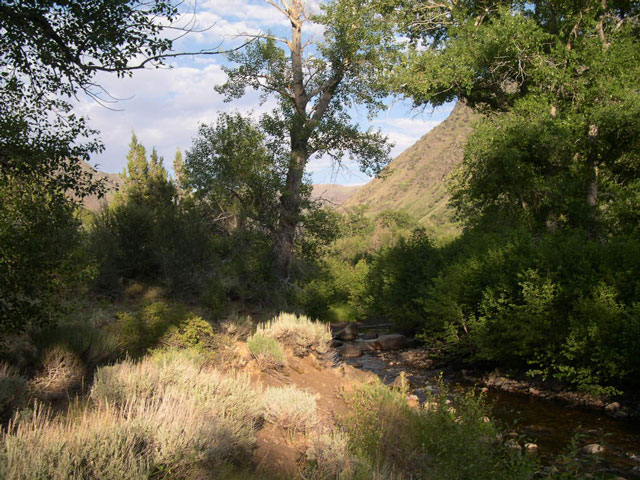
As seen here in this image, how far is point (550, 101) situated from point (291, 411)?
A: 15.1 meters

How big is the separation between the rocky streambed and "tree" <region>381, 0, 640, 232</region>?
6731mm

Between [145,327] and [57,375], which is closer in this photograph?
[57,375]

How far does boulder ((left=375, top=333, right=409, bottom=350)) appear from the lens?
19.9 meters

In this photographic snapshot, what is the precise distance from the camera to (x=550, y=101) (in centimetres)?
1594

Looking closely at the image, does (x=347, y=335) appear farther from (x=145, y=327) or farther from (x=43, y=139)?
(x=43, y=139)

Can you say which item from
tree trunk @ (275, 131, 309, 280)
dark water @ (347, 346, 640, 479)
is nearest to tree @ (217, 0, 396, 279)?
tree trunk @ (275, 131, 309, 280)

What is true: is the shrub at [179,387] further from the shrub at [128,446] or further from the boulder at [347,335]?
the boulder at [347,335]

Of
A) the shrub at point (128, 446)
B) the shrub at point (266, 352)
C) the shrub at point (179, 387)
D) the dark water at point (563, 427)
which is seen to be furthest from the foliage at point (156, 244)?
the shrub at point (128, 446)

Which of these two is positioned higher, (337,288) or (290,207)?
(290,207)

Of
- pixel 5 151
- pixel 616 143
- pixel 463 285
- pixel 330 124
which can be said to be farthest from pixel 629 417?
pixel 330 124

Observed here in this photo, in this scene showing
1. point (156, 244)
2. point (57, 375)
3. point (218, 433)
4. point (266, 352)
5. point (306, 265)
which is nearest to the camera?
point (218, 433)

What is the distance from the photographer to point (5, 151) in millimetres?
5727

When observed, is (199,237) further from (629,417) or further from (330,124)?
(629,417)

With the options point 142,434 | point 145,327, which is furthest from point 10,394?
point 145,327
